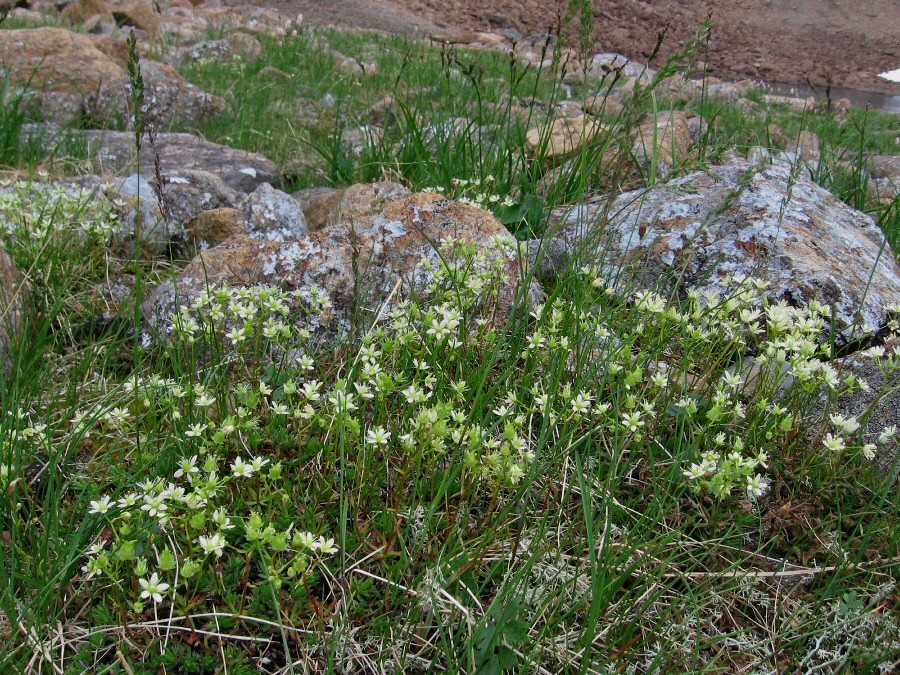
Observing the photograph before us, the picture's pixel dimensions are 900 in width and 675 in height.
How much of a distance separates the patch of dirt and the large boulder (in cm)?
1308

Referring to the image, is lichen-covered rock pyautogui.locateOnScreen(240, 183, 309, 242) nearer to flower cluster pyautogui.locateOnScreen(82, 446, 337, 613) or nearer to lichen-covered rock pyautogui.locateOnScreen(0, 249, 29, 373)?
lichen-covered rock pyautogui.locateOnScreen(0, 249, 29, 373)

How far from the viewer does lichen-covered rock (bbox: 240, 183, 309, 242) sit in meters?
3.78

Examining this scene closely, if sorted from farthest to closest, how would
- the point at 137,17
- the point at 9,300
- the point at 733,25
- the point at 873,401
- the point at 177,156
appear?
1. the point at 733,25
2. the point at 137,17
3. the point at 177,156
4. the point at 9,300
5. the point at 873,401

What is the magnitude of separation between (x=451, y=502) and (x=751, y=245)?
1922mm

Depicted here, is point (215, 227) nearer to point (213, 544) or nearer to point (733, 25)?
point (213, 544)

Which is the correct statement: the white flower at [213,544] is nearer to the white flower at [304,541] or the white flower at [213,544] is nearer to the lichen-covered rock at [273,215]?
the white flower at [304,541]

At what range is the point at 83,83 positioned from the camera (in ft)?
21.1

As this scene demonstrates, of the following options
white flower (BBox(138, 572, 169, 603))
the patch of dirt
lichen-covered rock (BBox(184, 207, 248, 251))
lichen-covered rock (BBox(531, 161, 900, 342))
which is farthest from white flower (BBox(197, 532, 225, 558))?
the patch of dirt

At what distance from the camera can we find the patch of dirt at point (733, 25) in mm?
21016

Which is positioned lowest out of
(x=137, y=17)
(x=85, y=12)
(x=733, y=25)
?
(x=733, y=25)

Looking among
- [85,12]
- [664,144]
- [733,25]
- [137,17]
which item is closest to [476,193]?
[664,144]

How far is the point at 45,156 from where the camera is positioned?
16.2ft

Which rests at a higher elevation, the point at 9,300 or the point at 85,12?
the point at 9,300

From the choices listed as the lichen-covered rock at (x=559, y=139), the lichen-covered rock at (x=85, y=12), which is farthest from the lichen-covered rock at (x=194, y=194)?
the lichen-covered rock at (x=85, y=12)
